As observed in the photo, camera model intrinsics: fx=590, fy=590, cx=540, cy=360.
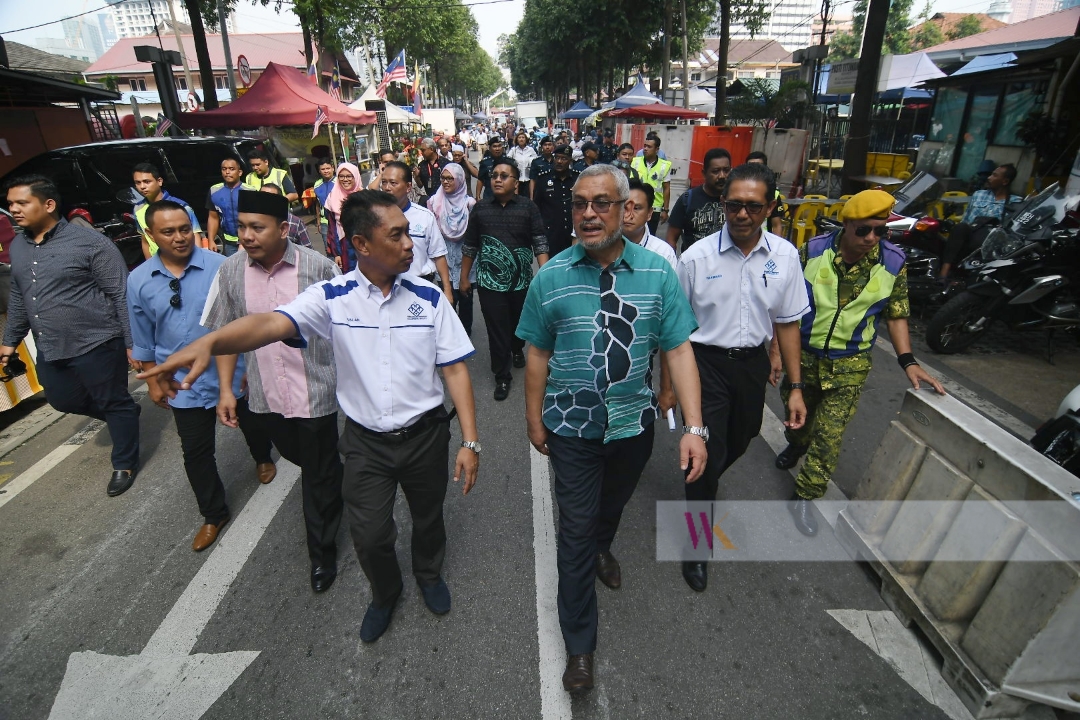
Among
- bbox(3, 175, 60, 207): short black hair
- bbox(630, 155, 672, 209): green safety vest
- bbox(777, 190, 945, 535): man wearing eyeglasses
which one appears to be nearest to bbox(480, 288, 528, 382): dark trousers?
bbox(777, 190, 945, 535): man wearing eyeglasses

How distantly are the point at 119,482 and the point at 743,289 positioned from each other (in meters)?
4.14

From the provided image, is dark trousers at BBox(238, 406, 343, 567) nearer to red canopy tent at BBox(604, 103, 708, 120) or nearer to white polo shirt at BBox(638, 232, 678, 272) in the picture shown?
white polo shirt at BBox(638, 232, 678, 272)

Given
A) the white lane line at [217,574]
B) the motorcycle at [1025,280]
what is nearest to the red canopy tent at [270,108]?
the white lane line at [217,574]

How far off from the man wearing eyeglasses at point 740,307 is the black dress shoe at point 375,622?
4.83 feet

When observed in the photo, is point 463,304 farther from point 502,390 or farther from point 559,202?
point 559,202

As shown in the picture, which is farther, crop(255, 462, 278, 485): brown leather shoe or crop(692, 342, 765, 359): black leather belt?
crop(255, 462, 278, 485): brown leather shoe

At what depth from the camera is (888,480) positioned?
9.69 feet

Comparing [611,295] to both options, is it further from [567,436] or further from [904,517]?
[904,517]

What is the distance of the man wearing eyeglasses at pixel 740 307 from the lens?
110 inches

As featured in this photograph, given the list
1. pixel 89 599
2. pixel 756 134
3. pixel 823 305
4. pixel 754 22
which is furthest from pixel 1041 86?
A: pixel 754 22

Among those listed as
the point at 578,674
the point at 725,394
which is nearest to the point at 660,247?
the point at 725,394

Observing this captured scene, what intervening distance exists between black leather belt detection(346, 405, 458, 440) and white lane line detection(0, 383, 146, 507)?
318cm

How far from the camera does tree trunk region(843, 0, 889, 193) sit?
9.59 metres

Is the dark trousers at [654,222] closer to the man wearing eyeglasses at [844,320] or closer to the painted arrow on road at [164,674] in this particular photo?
the man wearing eyeglasses at [844,320]
